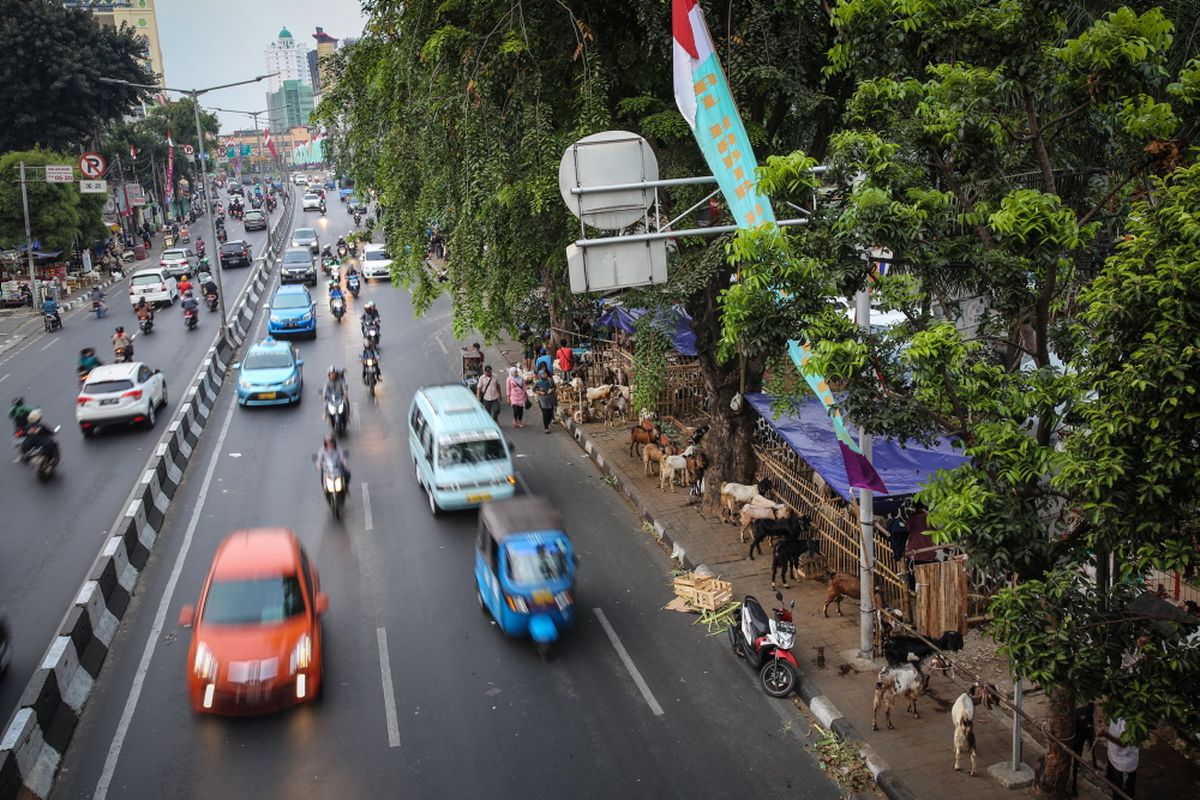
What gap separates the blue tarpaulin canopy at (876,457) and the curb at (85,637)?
32.1 ft

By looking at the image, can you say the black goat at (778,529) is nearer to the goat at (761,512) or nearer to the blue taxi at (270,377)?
the goat at (761,512)

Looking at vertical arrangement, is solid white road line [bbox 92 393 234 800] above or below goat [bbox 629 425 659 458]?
below

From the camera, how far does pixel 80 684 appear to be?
1195cm

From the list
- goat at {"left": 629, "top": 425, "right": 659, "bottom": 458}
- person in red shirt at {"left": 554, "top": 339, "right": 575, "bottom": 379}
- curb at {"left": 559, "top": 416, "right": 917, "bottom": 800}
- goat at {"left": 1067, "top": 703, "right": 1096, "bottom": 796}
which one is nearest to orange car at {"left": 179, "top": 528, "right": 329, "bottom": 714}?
curb at {"left": 559, "top": 416, "right": 917, "bottom": 800}

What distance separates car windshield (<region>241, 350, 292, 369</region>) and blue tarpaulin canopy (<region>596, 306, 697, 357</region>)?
8656 mm

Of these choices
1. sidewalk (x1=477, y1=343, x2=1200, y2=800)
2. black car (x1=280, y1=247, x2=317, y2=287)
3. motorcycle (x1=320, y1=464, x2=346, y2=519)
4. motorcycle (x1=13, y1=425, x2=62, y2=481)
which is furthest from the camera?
black car (x1=280, y1=247, x2=317, y2=287)

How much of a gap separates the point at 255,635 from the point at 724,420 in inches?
378

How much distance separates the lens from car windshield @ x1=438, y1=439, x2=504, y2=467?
17375 millimetres

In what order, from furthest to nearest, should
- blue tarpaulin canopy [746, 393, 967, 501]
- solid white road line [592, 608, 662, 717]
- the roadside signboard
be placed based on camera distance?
the roadside signboard
blue tarpaulin canopy [746, 393, 967, 501]
solid white road line [592, 608, 662, 717]

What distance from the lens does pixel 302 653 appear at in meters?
11.4

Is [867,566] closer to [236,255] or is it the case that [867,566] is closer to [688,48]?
[688,48]

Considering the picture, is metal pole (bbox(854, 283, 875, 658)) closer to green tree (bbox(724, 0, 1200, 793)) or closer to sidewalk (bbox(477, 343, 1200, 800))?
sidewalk (bbox(477, 343, 1200, 800))

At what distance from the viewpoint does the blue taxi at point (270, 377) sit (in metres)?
25.1

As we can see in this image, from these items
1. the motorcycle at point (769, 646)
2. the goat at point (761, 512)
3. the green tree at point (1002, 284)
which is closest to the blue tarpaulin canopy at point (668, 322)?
the goat at point (761, 512)
